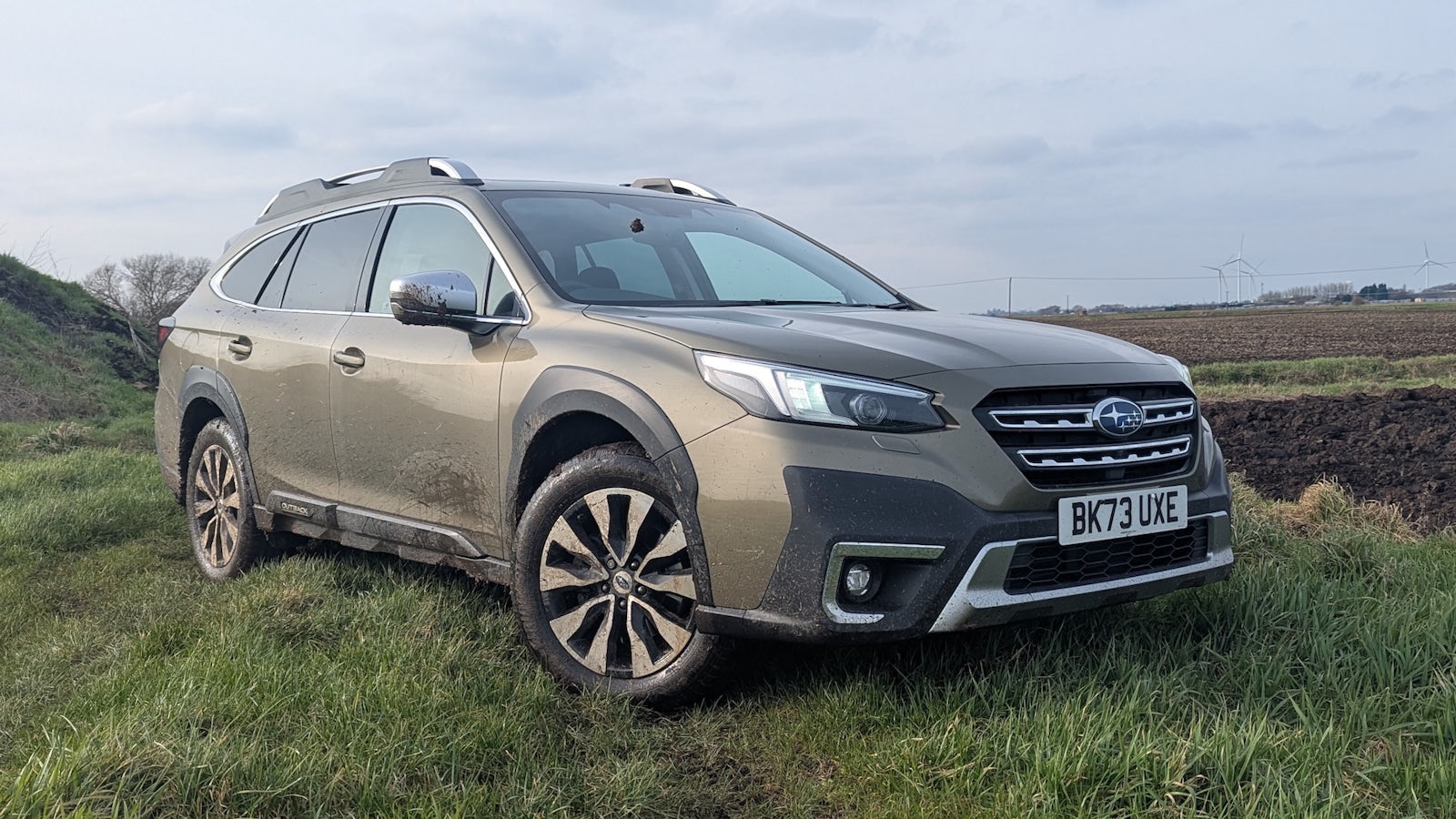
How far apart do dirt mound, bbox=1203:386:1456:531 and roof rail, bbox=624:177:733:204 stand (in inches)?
149

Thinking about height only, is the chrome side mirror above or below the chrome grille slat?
above

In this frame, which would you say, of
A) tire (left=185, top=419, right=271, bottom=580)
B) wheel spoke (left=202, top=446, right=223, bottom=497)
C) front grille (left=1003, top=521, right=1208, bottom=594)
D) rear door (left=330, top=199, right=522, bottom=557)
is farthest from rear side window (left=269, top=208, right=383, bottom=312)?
front grille (left=1003, top=521, right=1208, bottom=594)

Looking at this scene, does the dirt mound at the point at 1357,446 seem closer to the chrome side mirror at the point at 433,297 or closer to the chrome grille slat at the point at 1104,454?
the chrome grille slat at the point at 1104,454

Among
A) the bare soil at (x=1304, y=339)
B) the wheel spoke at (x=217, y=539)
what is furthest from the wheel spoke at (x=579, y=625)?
the bare soil at (x=1304, y=339)

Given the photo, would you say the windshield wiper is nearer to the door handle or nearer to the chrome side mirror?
the chrome side mirror

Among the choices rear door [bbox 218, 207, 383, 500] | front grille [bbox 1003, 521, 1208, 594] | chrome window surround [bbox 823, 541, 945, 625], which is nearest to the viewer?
chrome window surround [bbox 823, 541, 945, 625]

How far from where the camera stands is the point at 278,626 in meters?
3.79

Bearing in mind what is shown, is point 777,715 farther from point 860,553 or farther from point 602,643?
point 860,553

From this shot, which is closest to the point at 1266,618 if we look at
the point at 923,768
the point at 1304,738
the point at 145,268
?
the point at 1304,738

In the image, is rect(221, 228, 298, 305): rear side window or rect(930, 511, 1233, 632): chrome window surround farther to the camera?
rect(221, 228, 298, 305): rear side window

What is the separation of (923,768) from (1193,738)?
645mm

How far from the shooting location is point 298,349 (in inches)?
185

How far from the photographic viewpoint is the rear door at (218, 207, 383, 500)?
4.54 metres

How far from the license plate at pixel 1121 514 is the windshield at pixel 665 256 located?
144 centimetres
